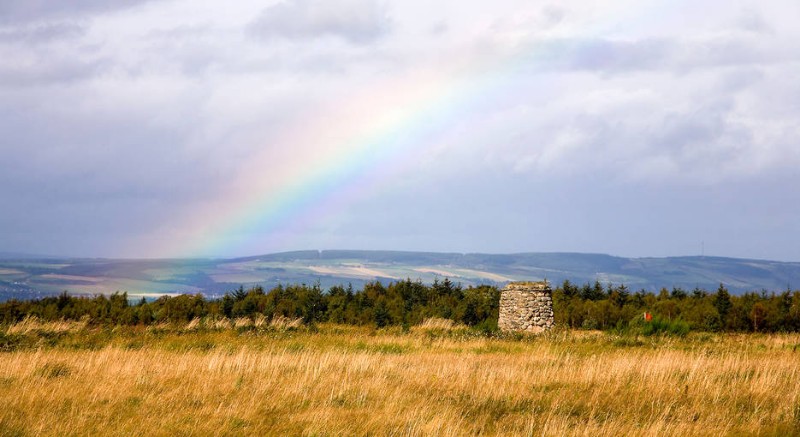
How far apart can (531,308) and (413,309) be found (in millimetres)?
9877

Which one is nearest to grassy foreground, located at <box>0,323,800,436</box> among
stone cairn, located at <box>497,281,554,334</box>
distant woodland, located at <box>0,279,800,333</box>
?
stone cairn, located at <box>497,281,554,334</box>

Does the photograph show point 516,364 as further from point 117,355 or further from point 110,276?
point 110,276

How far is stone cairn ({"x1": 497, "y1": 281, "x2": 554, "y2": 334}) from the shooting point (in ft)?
95.7

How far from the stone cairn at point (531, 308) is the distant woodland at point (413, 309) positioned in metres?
1.90

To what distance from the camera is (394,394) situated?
12.3m

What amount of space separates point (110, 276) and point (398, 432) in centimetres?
18638

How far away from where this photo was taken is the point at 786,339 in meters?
26.5

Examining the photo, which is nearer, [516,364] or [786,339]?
[516,364]

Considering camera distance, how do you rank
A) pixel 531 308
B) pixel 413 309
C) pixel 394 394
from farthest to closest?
pixel 413 309, pixel 531 308, pixel 394 394

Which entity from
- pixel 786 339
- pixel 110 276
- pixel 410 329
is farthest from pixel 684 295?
pixel 110 276

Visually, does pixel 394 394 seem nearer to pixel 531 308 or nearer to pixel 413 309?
pixel 531 308

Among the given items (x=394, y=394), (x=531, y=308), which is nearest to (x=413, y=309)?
(x=531, y=308)

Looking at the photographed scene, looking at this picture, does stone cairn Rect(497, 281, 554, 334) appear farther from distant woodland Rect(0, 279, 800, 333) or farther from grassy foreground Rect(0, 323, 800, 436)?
grassy foreground Rect(0, 323, 800, 436)

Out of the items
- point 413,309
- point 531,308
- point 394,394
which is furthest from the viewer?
point 413,309
